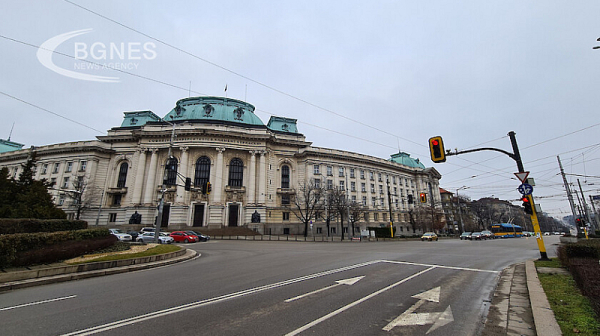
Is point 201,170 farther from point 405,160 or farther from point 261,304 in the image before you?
point 405,160

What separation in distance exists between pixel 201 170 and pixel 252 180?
393 inches

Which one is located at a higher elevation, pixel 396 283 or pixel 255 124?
pixel 255 124

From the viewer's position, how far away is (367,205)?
58.1m

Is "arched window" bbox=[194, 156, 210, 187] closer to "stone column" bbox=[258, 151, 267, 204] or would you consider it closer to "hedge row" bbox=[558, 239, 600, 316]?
"stone column" bbox=[258, 151, 267, 204]

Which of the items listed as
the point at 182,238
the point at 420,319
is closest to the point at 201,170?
the point at 182,238

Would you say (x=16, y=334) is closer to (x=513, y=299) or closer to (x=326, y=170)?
(x=513, y=299)

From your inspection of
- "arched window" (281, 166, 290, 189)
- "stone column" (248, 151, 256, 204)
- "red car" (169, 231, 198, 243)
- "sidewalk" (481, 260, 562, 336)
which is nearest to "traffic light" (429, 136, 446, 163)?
"sidewalk" (481, 260, 562, 336)

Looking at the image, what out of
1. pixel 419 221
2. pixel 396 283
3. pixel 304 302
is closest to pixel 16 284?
pixel 304 302

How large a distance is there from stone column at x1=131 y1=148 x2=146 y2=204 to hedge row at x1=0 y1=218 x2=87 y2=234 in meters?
36.4

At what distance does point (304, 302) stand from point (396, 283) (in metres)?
3.26

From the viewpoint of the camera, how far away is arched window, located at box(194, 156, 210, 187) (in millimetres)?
47688

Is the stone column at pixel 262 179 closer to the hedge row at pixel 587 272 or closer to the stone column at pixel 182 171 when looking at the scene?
the stone column at pixel 182 171

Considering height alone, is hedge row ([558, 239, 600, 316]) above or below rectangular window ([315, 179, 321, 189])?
below

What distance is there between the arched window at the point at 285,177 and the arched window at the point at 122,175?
3161 cm
